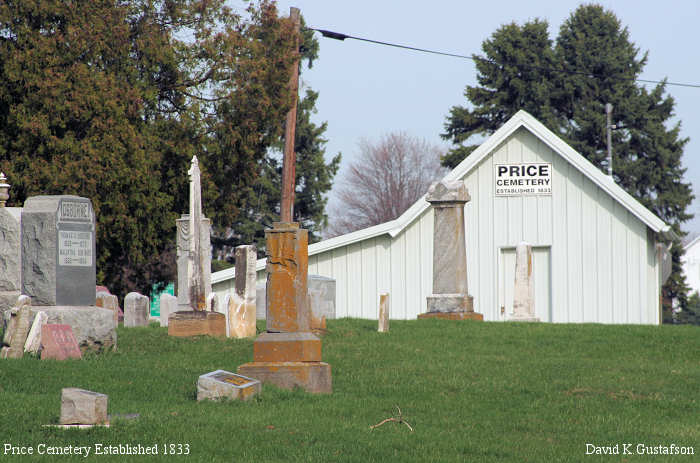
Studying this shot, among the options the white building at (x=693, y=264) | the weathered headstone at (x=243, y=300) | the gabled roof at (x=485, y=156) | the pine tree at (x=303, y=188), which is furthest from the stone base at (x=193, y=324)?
the white building at (x=693, y=264)

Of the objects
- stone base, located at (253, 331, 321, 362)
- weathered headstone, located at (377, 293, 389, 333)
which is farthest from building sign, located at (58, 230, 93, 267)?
weathered headstone, located at (377, 293, 389, 333)

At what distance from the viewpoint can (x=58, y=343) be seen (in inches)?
552

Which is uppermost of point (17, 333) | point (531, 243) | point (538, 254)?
point (531, 243)

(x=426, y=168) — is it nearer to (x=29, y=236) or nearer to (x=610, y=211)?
(x=610, y=211)

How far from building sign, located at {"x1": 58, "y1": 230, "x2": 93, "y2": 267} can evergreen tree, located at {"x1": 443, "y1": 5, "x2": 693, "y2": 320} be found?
34788mm

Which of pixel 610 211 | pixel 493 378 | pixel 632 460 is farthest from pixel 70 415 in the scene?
pixel 610 211

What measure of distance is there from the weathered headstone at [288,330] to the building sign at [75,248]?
4302mm

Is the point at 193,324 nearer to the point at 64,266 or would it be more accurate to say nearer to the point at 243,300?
the point at 243,300

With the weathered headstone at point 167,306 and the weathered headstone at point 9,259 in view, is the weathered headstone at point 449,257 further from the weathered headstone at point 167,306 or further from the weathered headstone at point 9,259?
the weathered headstone at point 9,259

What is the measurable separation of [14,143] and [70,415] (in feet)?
57.2

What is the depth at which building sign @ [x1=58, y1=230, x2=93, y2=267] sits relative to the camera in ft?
50.8

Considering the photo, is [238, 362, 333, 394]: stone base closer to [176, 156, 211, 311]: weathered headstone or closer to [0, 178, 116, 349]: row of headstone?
[0, 178, 116, 349]: row of headstone

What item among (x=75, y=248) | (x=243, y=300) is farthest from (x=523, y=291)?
(x=75, y=248)

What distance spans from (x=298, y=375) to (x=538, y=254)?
17658mm
